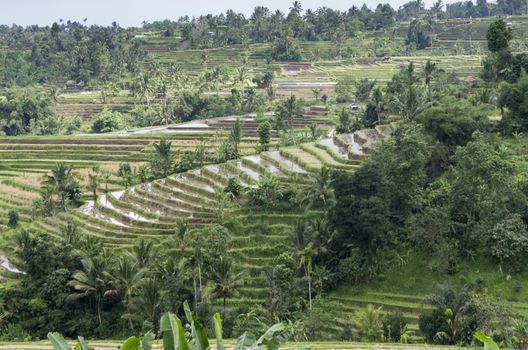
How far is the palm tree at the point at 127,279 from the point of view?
26641 mm

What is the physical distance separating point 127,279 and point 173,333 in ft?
Answer: 55.9

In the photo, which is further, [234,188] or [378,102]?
[378,102]

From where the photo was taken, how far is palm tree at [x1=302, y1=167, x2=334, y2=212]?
3138cm

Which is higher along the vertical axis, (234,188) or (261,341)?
(261,341)

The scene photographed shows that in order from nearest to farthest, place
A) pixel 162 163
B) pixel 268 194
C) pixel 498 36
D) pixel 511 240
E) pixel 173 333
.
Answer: pixel 173 333
pixel 511 240
pixel 268 194
pixel 162 163
pixel 498 36

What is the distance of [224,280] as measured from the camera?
1069 inches

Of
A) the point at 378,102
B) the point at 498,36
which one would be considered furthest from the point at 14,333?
the point at 498,36

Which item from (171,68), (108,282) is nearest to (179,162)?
(108,282)

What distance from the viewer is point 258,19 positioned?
108 m

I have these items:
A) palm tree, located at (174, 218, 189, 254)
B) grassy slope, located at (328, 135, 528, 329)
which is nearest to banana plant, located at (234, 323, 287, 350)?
grassy slope, located at (328, 135, 528, 329)

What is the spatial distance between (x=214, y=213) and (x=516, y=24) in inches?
2914

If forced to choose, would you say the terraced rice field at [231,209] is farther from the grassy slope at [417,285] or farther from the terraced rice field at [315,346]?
the terraced rice field at [315,346]

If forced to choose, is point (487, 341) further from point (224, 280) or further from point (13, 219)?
point (13, 219)

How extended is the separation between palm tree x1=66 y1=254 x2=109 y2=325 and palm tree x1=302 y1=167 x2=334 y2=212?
32.1ft
